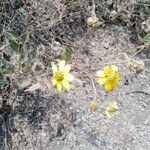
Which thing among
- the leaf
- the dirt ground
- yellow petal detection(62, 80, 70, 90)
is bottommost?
the dirt ground

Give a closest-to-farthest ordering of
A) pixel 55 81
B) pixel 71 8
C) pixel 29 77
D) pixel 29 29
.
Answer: pixel 55 81
pixel 29 77
pixel 29 29
pixel 71 8

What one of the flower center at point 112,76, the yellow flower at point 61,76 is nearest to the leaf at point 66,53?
the yellow flower at point 61,76

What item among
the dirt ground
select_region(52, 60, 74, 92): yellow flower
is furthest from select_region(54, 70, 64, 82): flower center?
the dirt ground

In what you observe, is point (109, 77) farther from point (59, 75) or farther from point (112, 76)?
point (59, 75)

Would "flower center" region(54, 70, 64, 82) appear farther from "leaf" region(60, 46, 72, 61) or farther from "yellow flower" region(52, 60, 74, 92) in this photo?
"leaf" region(60, 46, 72, 61)

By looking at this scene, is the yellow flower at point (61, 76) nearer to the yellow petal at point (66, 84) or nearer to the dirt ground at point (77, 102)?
the yellow petal at point (66, 84)

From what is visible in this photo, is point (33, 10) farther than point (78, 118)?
Yes

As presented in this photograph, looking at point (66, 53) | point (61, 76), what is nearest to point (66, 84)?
point (61, 76)

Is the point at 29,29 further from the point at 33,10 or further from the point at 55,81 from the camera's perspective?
the point at 55,81

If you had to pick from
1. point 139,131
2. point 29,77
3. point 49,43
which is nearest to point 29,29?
point 49,43
